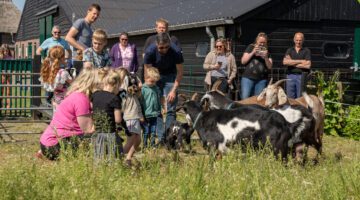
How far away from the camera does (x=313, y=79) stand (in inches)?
488

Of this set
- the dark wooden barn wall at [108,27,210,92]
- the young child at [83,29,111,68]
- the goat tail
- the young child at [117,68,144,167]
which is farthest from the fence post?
the goat tail

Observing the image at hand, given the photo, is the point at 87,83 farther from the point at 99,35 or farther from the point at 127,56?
the point at 127,56

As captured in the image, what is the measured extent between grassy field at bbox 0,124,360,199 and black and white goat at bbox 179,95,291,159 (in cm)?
111

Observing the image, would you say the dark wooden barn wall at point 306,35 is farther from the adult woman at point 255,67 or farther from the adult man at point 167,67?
the adult man at point 167,67

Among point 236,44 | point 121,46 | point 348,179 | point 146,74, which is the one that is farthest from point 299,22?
point 348,179

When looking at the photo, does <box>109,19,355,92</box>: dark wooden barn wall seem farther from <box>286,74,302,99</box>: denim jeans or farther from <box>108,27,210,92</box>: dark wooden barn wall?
<box>286,74,302,99</box>: denim jeans

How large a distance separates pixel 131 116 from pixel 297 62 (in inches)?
174

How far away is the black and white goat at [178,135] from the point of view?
794cm

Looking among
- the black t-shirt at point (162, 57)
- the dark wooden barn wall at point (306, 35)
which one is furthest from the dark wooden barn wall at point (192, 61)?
the black t-shirt at point (162, 57)

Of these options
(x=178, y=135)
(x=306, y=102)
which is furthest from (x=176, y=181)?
(x=306, y=102)

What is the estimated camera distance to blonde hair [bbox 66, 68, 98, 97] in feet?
21.1

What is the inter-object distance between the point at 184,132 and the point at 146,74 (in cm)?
102

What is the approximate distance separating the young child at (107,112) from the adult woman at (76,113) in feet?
0.52

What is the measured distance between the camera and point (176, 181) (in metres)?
4.95
